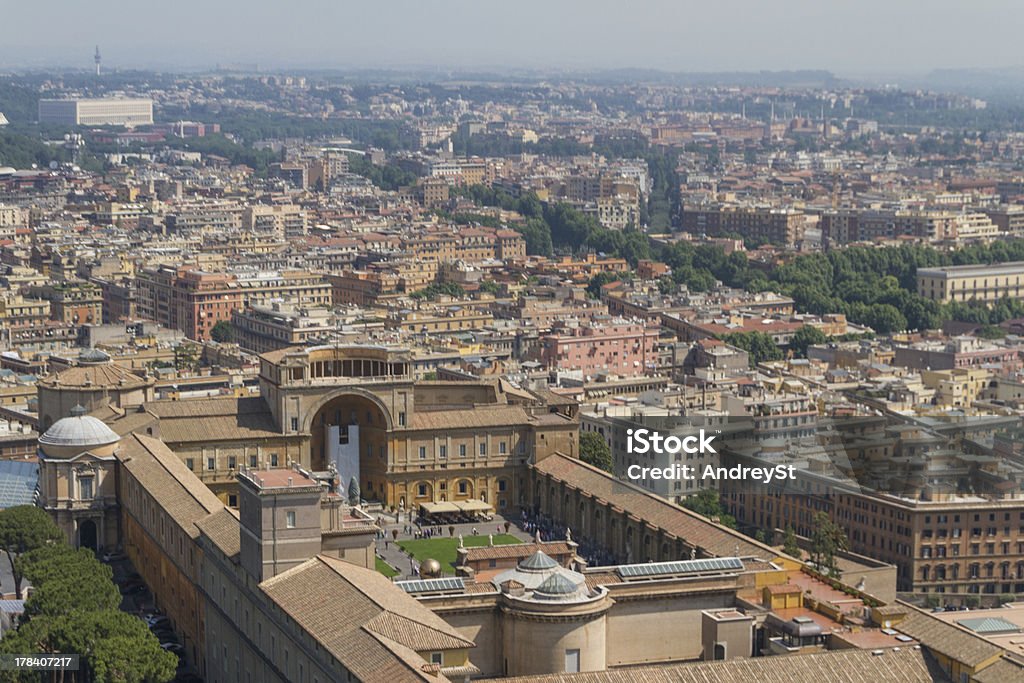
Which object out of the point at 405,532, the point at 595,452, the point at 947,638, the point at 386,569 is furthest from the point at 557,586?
the point at 595,452

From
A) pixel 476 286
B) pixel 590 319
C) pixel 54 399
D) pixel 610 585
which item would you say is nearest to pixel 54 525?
pixel 54 399

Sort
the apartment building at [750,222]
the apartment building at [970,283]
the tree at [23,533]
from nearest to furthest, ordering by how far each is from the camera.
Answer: the tree at [23,533]
the apartment building at [970,283]
the apartment building at [750,222]

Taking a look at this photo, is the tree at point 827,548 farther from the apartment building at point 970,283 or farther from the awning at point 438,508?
the apartment building at point 970,283

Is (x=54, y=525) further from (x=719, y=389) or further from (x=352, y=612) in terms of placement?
(x=719, y=389)

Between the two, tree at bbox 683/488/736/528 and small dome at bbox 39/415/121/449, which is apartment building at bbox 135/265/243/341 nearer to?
tree at bbox 683/488/736/528

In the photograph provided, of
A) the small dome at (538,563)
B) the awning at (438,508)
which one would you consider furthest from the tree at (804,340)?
the small dome at (538,563)

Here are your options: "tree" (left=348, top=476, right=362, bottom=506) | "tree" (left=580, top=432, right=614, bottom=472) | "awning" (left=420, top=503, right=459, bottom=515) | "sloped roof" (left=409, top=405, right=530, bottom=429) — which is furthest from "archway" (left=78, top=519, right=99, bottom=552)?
"tree" (left=580, top=432, right=614, bottom=472)
